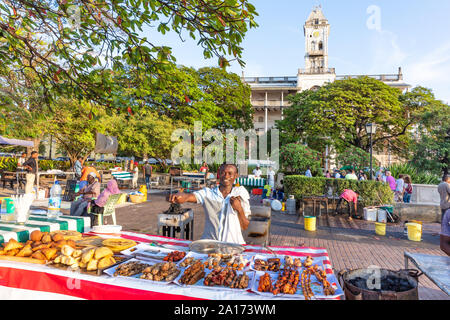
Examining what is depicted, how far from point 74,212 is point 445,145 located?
859 inches

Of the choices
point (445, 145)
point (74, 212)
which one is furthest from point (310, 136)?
point (74, 212)

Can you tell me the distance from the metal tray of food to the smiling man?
339 millimetres

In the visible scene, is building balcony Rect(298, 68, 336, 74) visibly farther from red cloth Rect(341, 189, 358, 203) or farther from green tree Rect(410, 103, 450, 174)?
red cloth Rect(341, 189, 358, 203)

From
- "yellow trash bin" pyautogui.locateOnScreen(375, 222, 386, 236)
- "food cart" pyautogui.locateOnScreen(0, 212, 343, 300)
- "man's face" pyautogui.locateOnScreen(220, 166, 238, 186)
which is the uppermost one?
"man's face" pyautogui.locateOnScreen(220, 166, 238, 186)

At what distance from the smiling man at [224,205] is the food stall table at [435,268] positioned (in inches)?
72.4

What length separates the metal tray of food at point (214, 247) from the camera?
279 cm

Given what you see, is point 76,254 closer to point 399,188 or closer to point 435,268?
point 435,268

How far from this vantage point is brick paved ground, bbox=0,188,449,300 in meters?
5.75

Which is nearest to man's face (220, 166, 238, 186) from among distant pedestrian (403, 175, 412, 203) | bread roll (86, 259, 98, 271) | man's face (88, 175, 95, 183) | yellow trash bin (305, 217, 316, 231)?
bread roll (86, 259, 98, 271)

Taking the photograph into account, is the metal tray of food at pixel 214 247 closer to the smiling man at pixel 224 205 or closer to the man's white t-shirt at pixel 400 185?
the smiling man at pixel 224 205

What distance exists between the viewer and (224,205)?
11.0ft

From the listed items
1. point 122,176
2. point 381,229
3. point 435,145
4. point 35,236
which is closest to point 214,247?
point 35,236

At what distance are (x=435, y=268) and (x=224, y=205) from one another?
2.31 m
